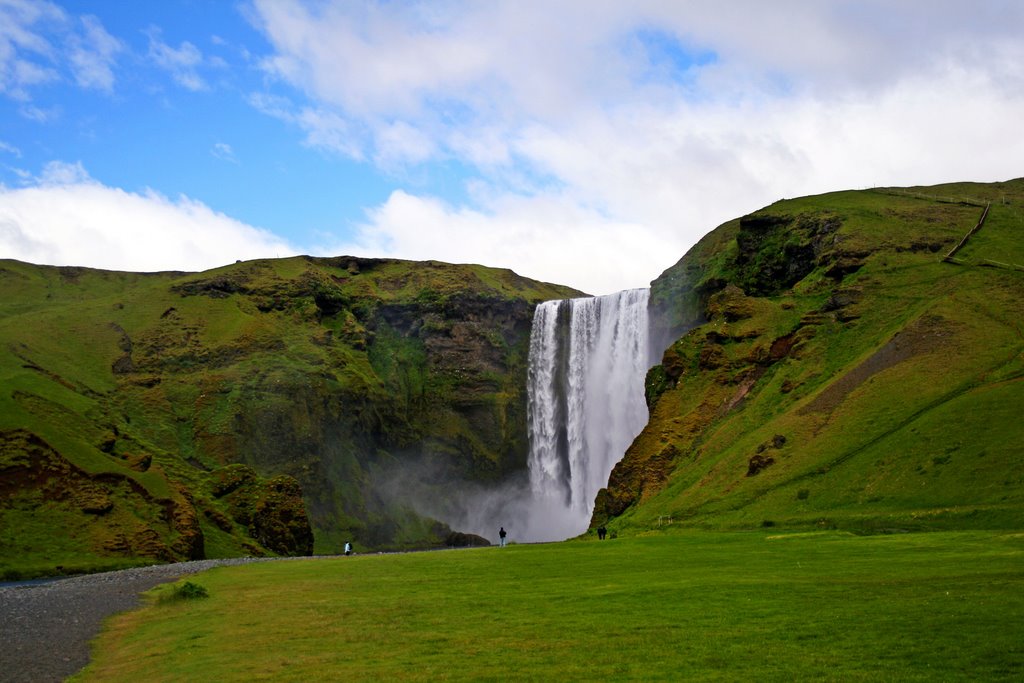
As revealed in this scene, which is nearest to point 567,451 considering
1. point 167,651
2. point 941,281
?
point 941,281

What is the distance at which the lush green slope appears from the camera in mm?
49312

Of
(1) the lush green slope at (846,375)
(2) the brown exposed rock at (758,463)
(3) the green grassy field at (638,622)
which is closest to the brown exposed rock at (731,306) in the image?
(1) the lush green slope at (846,375)

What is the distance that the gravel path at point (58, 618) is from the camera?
82.4 ft

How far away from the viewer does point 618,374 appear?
110688 millimetres

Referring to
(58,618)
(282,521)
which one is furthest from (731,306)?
(58,618)

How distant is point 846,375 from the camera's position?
66500 millimetres

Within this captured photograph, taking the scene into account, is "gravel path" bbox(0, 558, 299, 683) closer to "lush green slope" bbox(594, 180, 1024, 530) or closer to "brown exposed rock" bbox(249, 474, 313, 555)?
"brown exposed rock" bbox(249, 474, 313, 555)

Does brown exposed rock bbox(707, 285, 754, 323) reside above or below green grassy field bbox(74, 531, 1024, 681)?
above

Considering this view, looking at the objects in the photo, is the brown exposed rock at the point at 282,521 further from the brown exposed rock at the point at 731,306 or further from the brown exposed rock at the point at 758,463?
the brown exposed rock at the point at 758,463

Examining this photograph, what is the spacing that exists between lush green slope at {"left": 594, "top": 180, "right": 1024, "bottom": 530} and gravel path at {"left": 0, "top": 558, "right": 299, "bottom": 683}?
1294 inches

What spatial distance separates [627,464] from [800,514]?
1075 inches

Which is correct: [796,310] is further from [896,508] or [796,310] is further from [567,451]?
[567,451]

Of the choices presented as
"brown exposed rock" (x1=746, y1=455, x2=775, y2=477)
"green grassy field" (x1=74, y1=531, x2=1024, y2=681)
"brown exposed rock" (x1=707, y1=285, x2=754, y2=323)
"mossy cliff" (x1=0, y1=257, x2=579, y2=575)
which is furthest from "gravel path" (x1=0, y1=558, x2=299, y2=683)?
"brown exposed rock" (x1=707, y1=285, x2=754, y2=323)

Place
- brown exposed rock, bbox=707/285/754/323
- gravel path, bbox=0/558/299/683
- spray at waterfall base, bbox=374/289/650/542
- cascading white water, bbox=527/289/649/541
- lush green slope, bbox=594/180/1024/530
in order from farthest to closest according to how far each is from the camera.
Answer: spray at waterfall base, bbox=374/289/650/542 < cascading white water, bbox=527/289/649/541 < brown exposed rock, bbox=707/285/754/323 < lush green slope, bbox=594/180/1024/530 < gravel path, bbox=0/558/299/683
